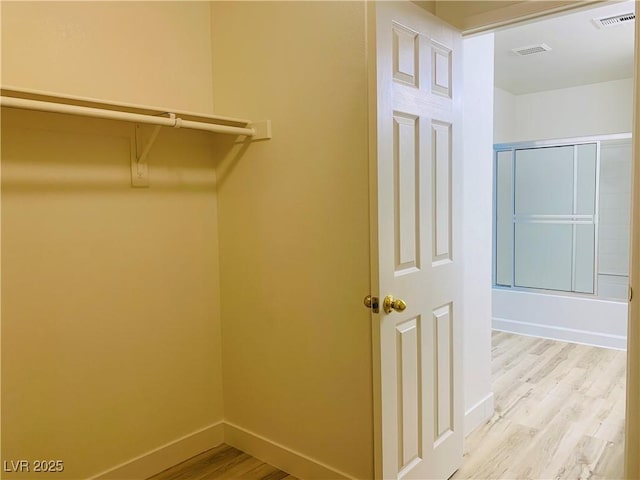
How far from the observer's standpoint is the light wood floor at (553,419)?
7.89ft

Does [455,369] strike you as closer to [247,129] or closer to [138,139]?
[247,129]

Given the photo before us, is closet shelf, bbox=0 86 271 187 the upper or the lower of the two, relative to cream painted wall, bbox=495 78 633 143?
lower

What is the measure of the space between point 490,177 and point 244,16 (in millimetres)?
1644

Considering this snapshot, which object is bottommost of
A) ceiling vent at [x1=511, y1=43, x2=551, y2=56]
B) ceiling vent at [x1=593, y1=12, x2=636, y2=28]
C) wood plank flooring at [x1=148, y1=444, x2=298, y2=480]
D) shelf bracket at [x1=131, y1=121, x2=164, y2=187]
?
wood plank flooring at [x1=148, y1=444, x2=298, y2=480]

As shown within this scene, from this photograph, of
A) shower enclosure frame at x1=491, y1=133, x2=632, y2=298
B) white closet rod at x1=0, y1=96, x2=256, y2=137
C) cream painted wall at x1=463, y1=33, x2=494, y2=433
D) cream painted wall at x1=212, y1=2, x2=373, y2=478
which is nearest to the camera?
white closet rod at x1=0, y1=96, x2=256, y2=137

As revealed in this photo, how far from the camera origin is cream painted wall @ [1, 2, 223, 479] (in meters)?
1.92

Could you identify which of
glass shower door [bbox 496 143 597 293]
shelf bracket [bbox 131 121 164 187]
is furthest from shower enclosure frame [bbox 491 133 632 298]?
shelf bracket [bbox 131 121 164 187]

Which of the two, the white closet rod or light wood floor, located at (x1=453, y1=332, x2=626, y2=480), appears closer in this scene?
the white closet rod

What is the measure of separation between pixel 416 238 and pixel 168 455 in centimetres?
162

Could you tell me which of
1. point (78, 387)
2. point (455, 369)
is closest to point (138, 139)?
point (78, 387)

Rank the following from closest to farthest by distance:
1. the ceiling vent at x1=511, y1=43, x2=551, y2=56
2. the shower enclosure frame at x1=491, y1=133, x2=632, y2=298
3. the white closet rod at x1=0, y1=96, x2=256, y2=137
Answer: the white closet rod at x1=0, y1=96, x2=256, y2=137
the ceiling vent at x1=511, y1=43, x2=551, y2=56
the shower enclosure frame at x1=491, y1=133, x2=632, y2=298

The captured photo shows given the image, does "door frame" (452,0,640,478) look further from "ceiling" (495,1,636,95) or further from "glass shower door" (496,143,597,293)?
"glass shower door" (496,143,597,293)

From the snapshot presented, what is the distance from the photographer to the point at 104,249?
2.16m

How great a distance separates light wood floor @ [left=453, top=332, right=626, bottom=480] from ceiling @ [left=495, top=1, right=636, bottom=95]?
2.32 m
